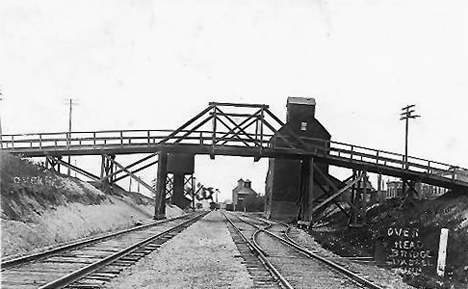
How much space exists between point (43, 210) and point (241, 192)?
13438cm

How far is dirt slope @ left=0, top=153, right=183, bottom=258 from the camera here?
631 inches

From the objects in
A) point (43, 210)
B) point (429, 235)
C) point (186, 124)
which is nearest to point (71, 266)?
point (43, 210)

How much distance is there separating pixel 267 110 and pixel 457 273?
80.7 ft

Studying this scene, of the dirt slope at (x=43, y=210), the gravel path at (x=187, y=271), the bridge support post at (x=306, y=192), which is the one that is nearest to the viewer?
the gravel path at (x=187, y=271)

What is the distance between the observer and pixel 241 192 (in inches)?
6078

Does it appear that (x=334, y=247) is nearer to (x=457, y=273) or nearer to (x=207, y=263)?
(x=457, y=273)

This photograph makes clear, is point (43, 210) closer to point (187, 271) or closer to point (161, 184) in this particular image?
point (187, 271)

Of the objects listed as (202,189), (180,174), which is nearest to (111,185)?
(180,174)

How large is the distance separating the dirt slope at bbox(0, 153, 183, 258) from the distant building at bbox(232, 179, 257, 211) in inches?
4306

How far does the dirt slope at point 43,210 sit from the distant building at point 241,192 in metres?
109

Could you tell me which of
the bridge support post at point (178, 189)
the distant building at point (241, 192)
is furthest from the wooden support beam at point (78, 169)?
the distant building at point (241, 192)

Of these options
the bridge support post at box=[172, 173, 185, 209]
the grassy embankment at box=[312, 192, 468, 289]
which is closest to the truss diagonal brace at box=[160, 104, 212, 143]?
the grassy embankment at box=[312, 192, 468, 289]

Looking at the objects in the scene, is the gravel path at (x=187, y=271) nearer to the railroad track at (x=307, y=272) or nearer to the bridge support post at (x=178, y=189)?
the railroad track at (x=307, y=272)

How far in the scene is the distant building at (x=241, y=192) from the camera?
470 ft
